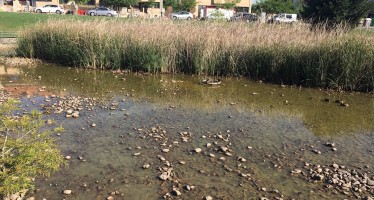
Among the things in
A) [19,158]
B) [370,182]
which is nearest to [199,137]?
[370,182]

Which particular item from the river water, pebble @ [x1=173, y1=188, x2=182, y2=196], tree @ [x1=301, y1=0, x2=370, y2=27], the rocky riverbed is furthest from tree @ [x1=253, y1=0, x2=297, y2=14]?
pebble @ [x1=173, y1=188, x2=182, y2=196]

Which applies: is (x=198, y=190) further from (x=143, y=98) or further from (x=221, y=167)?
(x=143, y=98)

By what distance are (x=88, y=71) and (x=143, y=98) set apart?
194 inches

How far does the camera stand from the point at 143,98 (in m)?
10.2

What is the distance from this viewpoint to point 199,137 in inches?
283

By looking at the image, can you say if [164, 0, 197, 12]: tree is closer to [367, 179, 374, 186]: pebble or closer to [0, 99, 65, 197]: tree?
[367, 179, 374, 186]: pebble

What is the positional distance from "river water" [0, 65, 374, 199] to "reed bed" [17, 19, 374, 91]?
80 cm

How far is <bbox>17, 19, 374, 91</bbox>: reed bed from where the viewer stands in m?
11.8

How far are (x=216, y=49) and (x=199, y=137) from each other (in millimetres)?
6899

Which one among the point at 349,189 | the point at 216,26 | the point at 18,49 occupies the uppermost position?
the point at 216,26

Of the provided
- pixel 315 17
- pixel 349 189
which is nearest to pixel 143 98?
pixel 349 189

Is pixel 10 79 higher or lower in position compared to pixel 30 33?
lower

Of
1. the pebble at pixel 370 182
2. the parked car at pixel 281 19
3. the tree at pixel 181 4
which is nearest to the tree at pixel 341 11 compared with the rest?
the parked car at pixel 281 19

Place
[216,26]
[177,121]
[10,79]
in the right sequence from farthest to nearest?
[216,26] → [10,79] → [177,121]
